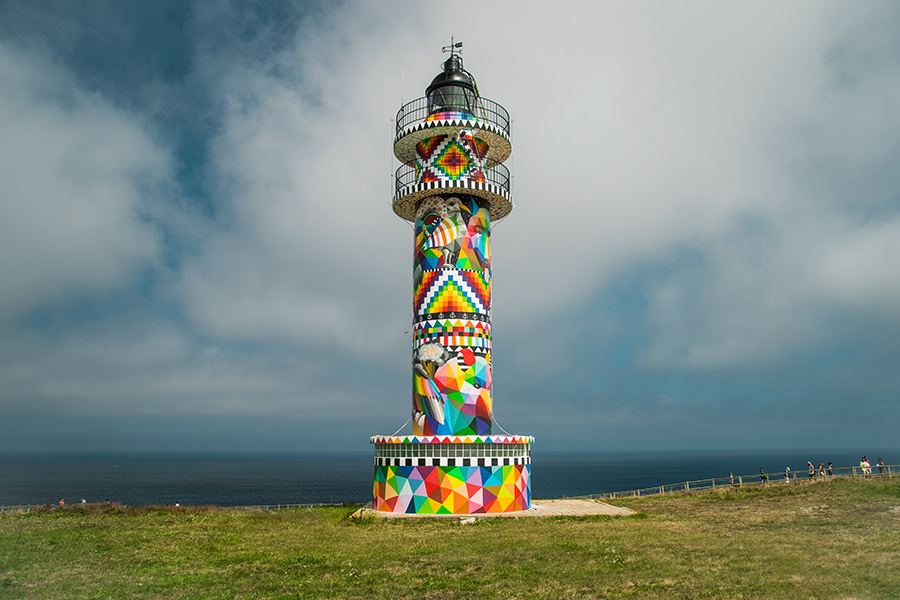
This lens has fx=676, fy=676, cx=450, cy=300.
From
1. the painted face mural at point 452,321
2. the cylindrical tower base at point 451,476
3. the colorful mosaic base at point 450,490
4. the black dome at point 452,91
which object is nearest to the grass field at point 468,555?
the colorful mosaic base at point 450,490

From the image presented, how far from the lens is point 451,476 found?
28.3m

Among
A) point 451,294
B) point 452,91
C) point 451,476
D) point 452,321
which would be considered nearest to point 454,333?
point 452,321

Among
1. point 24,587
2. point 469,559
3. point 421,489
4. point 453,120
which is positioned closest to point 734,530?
point 469,559

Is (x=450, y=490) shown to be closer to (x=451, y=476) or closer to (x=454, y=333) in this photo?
(x=451, y=476)

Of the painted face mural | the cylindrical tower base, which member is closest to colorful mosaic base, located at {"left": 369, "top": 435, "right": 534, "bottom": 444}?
the cylindrical tower base

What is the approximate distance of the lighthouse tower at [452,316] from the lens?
2844 centimetres

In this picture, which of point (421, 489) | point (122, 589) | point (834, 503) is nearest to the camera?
point (122, 589)

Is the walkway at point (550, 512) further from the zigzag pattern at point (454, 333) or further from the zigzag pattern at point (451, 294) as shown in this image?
the zigzag pattern at point (451, 294)

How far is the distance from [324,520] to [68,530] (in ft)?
29.8

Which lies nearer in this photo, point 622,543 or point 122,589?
point 122,589

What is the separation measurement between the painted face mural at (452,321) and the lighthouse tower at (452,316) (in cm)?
5

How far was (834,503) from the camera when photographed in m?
26.2

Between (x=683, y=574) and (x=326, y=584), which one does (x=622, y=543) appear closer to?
(x=683, y=574)

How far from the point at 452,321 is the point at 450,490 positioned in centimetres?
737
